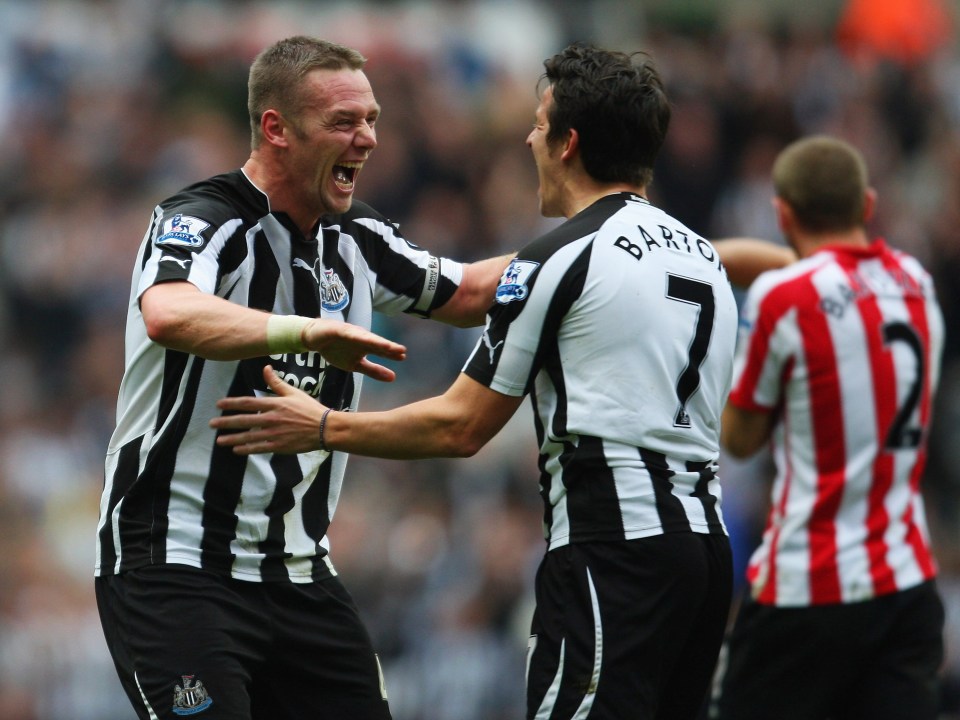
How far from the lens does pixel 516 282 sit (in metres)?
4.25

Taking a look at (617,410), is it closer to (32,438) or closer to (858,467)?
(858,467)

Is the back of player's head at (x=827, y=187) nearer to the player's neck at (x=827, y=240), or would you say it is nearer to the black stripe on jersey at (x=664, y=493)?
the player's neck at (x=827, y=240)

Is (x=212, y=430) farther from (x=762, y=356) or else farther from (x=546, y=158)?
(x=762, y=356)

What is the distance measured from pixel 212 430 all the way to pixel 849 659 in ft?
8.08

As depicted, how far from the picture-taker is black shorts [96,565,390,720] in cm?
431


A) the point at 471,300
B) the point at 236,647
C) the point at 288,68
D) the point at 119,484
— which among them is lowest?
the point at 236,647

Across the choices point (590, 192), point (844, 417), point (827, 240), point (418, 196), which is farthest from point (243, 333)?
point (418, 196)

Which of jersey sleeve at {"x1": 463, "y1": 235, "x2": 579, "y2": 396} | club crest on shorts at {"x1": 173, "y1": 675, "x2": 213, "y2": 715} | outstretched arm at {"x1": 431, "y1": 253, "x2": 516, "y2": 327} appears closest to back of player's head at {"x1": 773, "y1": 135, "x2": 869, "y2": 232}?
outstretched arm at {"x1": 431, "y1": 253, "x2": 516, "y2": 327}

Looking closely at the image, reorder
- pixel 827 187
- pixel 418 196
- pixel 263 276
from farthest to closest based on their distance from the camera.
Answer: pixel 418 196, pixel 827 187, pixel 263 276

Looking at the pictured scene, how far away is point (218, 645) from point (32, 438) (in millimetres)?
6688

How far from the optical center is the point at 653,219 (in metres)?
4.39

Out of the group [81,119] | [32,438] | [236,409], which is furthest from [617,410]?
[81,119]

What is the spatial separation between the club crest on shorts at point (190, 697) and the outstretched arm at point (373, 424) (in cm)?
69

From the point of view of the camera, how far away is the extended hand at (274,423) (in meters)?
4.26
